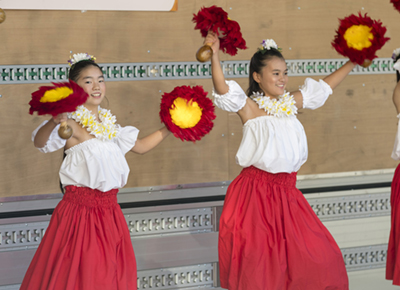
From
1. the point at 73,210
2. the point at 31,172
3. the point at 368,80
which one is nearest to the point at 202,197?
the point at 31,172

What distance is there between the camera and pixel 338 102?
4.14m

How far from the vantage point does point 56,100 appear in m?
2.09

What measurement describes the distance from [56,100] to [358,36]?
1626 mm

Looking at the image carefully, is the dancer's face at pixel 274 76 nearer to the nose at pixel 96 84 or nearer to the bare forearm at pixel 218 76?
the bare forearm at pixel 218 76

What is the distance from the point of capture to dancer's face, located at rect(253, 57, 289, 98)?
2.86m

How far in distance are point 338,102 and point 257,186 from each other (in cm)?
166

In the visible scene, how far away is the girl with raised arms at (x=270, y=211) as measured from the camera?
2.63m

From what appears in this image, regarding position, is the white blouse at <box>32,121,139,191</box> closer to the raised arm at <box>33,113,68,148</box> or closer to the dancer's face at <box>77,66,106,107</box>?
the raised arm at <box>33,113,68,148</box>

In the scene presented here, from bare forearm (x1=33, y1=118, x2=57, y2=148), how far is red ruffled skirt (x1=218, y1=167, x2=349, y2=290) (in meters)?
0.98

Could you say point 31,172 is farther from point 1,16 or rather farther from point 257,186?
point 257,186

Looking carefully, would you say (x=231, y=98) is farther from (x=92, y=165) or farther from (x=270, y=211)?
(x=92, y=165)

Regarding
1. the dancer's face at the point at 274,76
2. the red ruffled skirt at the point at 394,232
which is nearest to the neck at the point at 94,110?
the dancer's face at the point at 274,76

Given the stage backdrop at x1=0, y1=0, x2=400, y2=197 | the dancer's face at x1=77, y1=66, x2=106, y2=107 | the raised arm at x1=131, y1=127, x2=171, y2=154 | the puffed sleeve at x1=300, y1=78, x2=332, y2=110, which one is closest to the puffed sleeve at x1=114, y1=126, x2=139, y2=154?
the raised arm at x1=131, y1=127, x2=171, y2=154

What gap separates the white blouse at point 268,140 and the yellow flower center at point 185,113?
0.18 meters
